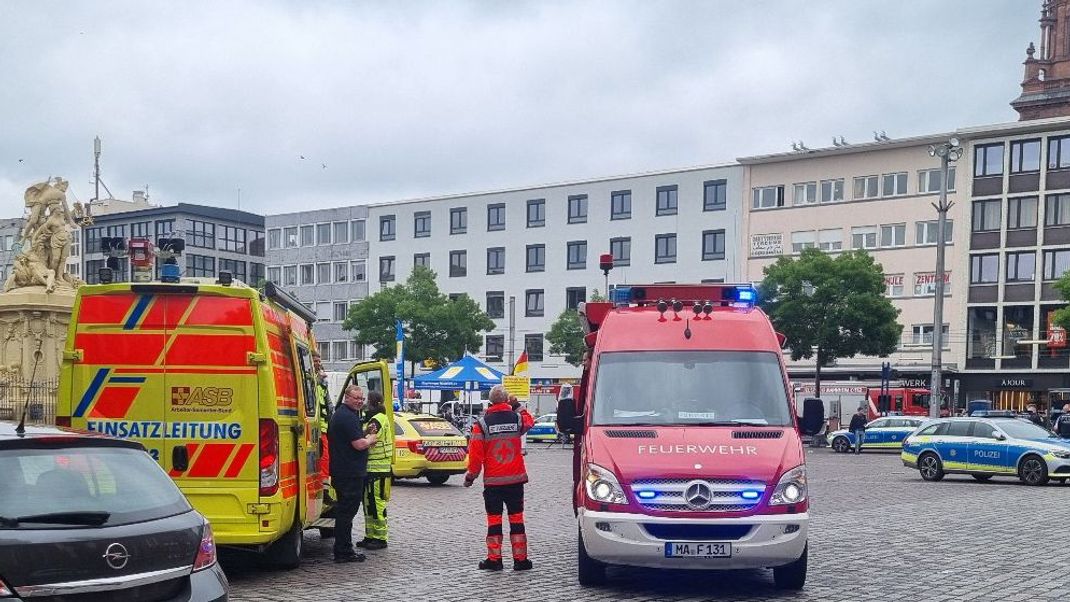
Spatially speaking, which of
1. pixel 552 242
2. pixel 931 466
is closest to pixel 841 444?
pixel 931 466

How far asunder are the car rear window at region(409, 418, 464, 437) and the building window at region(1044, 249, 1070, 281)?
4701 centimetres

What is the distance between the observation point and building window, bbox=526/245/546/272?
8225 cm

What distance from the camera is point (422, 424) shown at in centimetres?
2672

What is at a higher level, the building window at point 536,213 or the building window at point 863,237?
the building window at point 536,213

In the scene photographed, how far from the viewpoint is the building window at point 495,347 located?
83.1m

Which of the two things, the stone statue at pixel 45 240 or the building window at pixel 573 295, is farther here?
the building window at pixel 573 295

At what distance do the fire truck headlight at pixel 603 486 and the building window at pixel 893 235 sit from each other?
61719 millimetres

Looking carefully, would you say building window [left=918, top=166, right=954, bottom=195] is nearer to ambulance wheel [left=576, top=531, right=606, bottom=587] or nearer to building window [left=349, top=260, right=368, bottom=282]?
building window [left=349, top=260, right=368, bottom=282]

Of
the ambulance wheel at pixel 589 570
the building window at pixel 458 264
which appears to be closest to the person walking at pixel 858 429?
the ambulance wheel at pixel 589 570

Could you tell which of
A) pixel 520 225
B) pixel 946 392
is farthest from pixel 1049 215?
pixel 520 225

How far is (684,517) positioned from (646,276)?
68.1 meters

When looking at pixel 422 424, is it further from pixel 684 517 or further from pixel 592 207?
pixel 592 207

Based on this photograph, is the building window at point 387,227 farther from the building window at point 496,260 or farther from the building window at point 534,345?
the building window at point 534,345

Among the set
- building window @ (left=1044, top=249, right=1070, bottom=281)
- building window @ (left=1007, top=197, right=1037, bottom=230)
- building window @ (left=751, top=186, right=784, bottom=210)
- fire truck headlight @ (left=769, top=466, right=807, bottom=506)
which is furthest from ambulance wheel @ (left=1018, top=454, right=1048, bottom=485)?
building window @ (left=751, top=186, right=784, bottom=210)
